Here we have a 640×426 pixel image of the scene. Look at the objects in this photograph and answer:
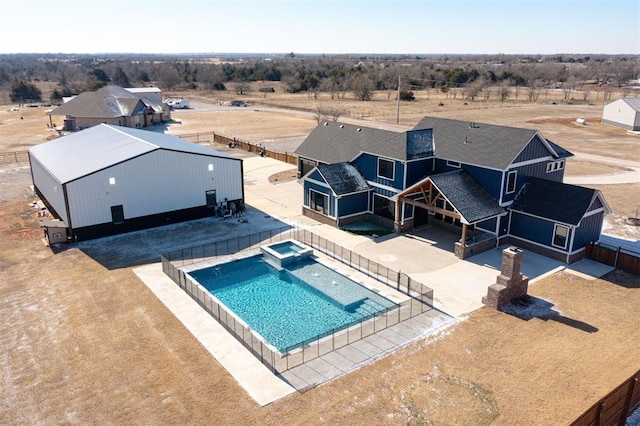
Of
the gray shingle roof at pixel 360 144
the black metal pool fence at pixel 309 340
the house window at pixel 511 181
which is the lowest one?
the black metal pool fence at pixel 309 340

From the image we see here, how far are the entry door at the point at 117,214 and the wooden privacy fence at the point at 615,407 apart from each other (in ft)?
90.1

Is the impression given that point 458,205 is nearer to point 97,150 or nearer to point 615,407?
point 615,407

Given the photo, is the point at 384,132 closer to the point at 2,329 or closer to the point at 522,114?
the point at 2,329

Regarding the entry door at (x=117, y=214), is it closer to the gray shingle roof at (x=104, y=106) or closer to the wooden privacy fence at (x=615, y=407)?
the wooden privacy fence at (x=615, y=407)

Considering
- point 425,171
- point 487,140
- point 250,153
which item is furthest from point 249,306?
point 250,153

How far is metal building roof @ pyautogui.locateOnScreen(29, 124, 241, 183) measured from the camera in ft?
103

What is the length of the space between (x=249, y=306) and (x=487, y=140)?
1883 cm

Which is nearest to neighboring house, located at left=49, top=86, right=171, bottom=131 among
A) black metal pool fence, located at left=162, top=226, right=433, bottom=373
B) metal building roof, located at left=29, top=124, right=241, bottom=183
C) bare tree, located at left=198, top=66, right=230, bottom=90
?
metal building roof, located at left=29, top=124, right=241, bottom=183

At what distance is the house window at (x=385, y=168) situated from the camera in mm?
32031

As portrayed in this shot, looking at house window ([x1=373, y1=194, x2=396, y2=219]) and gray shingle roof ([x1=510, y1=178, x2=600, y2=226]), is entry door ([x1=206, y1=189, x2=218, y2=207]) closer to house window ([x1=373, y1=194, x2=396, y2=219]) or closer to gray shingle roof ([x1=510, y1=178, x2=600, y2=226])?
house window ([x1=373, y1=194, x2=396, y2=219])

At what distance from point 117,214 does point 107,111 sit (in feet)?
148

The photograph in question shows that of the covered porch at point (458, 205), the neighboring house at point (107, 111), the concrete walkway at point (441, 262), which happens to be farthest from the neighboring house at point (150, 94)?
the covered porch at point (458, 205)

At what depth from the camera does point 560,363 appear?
18219 mm

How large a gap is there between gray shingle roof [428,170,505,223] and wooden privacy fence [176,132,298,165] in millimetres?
24336
